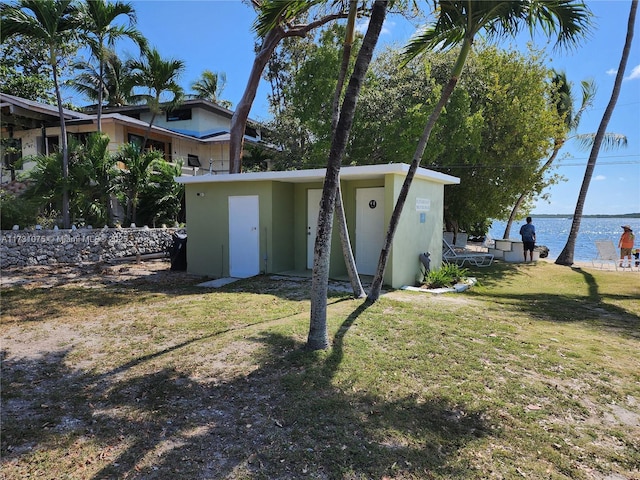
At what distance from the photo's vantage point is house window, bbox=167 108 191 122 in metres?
25.3

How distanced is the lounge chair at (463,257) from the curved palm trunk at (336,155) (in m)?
9.02

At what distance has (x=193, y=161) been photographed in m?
24.2

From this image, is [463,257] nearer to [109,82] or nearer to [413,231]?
[413,231]

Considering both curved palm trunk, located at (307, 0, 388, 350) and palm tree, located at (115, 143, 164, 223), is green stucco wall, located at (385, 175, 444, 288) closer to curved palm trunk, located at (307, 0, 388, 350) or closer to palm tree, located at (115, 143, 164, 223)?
curved palm trunk, located at (307, 0, 388, 350)

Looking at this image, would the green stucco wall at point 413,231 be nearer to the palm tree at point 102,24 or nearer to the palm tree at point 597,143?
the palm tree at point 597,143

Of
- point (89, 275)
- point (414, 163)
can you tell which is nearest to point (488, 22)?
point (414, 163)

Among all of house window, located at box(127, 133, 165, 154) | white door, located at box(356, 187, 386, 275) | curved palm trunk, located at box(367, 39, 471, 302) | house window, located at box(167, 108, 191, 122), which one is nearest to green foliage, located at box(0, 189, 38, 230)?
house window, located at box(127, 133, 165, 154)

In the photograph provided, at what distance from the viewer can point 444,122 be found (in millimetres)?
13578

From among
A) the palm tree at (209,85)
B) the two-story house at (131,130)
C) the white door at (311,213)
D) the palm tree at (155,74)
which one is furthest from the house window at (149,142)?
the white door at (311,213)

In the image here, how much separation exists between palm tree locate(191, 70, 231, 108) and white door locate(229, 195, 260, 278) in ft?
80.9

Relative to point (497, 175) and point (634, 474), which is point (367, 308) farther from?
point (497, 175)

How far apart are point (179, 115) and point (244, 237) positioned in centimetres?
1767

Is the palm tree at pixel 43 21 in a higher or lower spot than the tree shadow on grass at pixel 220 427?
higher

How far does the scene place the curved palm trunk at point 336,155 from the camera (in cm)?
471
